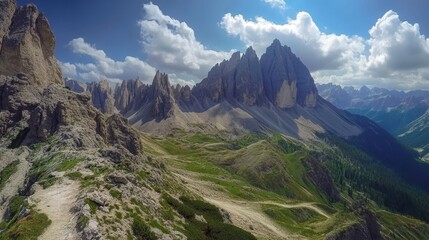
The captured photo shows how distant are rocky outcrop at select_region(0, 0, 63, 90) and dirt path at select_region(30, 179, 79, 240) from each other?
66.7 metres

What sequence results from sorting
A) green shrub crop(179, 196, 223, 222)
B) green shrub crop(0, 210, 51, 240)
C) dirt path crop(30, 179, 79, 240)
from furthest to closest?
green shrub crop(179, 196, 223, 222) → dirt path crop(30, 179, 79, 240) → green shrub crop(0, 210, 51, 240)

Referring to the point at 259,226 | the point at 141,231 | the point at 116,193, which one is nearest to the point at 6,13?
the point at 116,193

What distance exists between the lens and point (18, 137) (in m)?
90.7

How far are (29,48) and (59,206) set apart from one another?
88.5m

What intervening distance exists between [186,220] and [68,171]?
20.8 metres

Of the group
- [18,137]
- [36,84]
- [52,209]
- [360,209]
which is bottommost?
[360,209]

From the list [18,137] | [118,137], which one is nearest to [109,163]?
[18,137]

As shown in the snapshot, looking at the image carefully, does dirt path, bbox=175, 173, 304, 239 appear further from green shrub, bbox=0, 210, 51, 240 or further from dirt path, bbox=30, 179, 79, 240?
green shrub, bbox=0, 210, 51, 240

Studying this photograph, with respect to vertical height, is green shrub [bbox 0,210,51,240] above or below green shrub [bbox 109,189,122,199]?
below

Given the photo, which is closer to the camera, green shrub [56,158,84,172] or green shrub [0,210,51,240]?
green shrub [0,210,51,240]

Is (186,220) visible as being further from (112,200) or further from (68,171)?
(68,171)

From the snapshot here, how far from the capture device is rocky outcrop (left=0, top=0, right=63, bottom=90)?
11888 centimetres

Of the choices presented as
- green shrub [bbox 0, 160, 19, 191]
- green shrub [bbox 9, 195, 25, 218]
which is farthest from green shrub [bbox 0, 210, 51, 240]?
green shrub [bbox 0, 160, 19, 191]

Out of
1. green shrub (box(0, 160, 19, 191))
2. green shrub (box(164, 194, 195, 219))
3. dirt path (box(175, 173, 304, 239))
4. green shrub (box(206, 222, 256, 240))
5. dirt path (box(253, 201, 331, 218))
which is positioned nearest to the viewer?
green shrub (box(206, 222, 256, 240))
